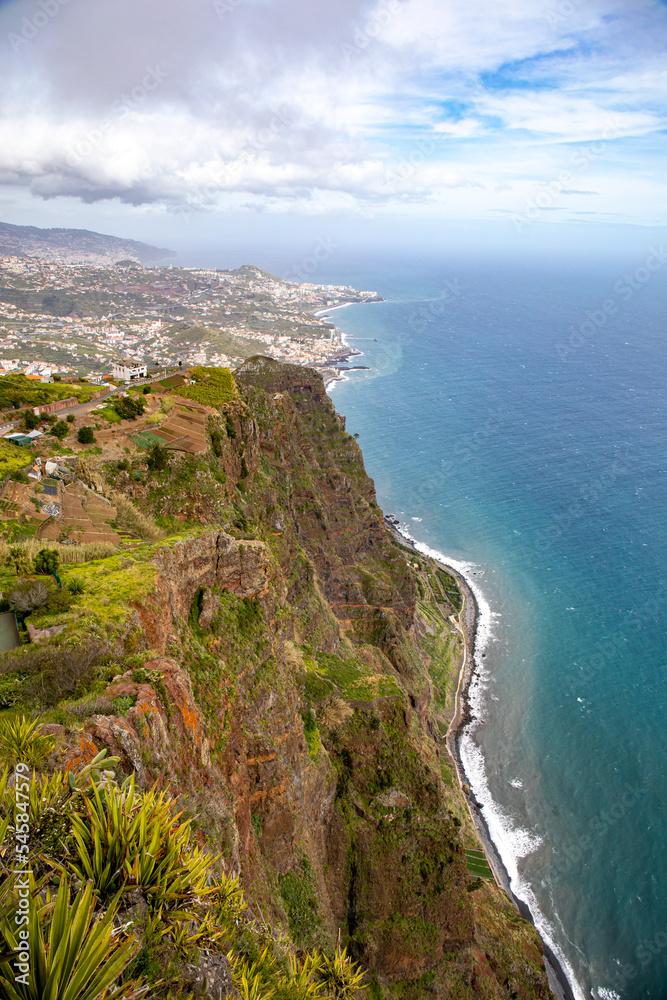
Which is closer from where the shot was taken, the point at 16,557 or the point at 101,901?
the point at 101,901

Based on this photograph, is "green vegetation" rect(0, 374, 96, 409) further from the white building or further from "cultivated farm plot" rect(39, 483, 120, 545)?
"cultivated farm plot" rect(39, 483, 120, 545)

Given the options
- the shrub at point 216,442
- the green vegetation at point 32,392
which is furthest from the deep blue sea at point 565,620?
the green vegetation at point 32,392

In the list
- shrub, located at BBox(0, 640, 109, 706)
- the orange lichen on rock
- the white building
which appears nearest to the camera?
the orange lichen on rock

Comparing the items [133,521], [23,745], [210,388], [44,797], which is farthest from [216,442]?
[44,797]

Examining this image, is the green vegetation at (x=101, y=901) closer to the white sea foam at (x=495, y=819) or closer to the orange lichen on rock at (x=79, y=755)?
the orange lichen on rock at (x=79, y=755)

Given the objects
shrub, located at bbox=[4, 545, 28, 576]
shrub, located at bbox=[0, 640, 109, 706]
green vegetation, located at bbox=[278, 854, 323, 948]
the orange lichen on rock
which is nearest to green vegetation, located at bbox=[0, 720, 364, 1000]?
the orange lichen on rock

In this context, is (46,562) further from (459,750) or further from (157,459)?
(459,750)
